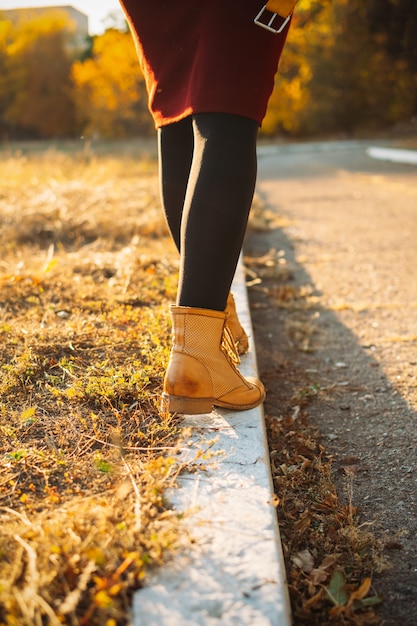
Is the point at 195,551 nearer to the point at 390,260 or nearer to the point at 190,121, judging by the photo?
the point at 190,121

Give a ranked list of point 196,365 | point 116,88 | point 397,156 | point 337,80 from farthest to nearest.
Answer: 1. point 116,88
2. point 337,80
3. point 397,156
4. point 196,365

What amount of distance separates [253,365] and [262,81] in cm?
82

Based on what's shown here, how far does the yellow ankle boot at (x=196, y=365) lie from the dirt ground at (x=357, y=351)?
14.8 inches

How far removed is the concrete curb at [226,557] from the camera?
917 millimetres

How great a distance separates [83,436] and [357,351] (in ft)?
4.00

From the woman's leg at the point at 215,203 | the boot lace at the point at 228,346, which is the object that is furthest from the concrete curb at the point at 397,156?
the woman's leg at the point at 215,203

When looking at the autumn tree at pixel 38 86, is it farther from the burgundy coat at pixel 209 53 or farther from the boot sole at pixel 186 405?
the boot sole at pixel 186 405

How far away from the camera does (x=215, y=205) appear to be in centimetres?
138

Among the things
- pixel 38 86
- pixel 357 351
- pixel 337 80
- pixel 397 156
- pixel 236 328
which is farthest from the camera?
pixel 38 86

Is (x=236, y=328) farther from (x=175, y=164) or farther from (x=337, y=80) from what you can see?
(x=337, y=80)

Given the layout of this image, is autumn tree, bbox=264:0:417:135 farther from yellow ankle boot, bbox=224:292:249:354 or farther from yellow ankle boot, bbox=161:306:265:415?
yellow ankle boot, bbox=161:306:265:415

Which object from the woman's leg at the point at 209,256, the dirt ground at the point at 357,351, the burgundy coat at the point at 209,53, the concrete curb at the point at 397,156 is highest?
the burgundy coat at the point at 209,53

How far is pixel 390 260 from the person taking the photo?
3.47 metres

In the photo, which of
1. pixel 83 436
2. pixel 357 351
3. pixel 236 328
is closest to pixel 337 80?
pixel 357 351
